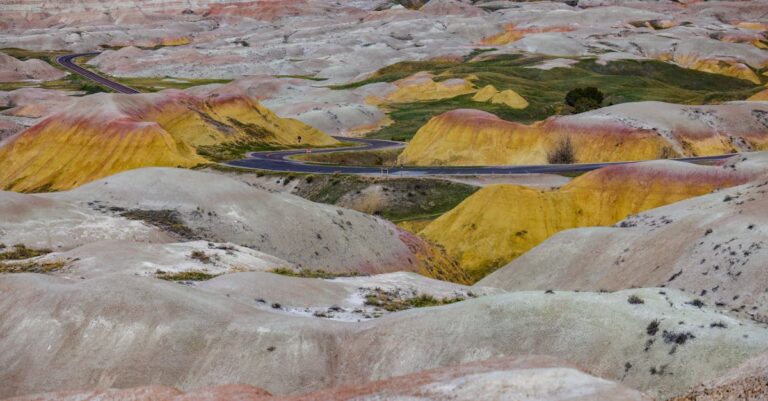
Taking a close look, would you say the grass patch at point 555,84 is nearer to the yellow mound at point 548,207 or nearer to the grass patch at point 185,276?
the yellow mound at point 548,207

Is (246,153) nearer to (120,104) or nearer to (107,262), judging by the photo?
(120,104)

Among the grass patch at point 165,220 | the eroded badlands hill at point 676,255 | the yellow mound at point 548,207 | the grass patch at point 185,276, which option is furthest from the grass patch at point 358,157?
the grass patch at point 185,276

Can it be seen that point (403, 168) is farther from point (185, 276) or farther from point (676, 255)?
point (185, 276)

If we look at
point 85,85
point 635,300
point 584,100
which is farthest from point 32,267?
point 85,85

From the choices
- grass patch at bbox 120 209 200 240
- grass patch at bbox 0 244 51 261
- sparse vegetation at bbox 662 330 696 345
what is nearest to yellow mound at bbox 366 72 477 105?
grass patch at bbox 120 209 200 240

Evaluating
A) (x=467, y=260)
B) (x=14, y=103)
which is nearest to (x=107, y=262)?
(x=467, y=260)
